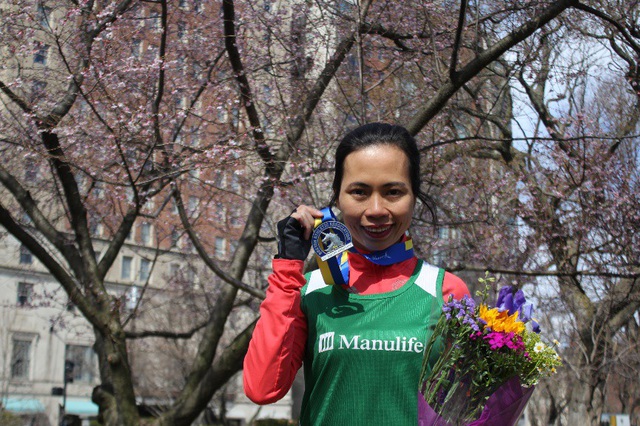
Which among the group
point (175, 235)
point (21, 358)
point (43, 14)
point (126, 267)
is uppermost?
point (126, 267)

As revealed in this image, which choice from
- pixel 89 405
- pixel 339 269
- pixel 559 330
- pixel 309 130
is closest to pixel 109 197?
pixel 309 130

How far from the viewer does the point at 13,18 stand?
8.81 meters

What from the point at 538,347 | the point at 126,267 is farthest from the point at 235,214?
the point at 126,267

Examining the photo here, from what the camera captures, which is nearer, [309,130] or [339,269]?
[339,269]

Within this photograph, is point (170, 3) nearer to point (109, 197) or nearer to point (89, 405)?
point (109, 197)

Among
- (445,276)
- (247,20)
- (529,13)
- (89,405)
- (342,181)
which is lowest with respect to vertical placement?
(89,405)

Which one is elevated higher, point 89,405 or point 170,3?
point 170,3

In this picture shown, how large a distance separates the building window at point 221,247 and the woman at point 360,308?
14.5m

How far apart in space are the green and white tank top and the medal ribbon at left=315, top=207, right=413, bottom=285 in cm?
5

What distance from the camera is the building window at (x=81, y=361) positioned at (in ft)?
134

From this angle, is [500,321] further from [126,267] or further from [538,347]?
[126,267]

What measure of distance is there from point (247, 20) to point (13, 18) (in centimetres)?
261

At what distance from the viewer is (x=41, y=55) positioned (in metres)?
9.33

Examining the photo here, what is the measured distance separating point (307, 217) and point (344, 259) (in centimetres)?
17
